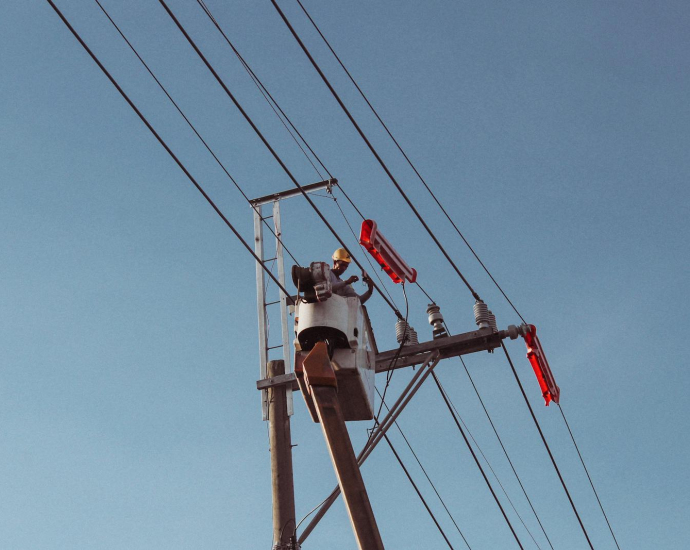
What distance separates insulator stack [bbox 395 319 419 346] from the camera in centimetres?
851

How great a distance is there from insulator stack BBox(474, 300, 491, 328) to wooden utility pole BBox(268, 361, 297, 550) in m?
1.99

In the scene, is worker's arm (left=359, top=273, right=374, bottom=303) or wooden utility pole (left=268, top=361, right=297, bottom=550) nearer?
wooden utility pole (left=268, top=361, right=297, bottom=550)

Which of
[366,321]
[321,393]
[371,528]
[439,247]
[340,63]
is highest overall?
[340,63]

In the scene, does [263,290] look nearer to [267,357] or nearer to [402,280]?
[267,357]

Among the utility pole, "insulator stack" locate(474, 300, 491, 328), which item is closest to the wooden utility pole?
the utility pole

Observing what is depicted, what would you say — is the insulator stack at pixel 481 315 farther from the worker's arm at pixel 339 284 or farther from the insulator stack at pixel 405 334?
the worker's arm at pixel 339 284

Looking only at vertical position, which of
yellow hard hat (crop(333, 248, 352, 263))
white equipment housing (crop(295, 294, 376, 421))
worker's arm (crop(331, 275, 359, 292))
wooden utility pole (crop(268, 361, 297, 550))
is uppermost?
yellow hard hat (crop(333, 248, 352, 263))

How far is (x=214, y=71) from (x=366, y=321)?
9.07 feet

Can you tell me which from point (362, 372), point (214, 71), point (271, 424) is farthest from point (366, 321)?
point (214, 71)

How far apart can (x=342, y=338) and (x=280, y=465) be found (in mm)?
1298

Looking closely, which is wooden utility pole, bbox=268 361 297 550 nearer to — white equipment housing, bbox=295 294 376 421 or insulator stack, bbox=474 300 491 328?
white equipment housing, bbox=295 294 376 421

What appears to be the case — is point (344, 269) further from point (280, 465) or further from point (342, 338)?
point (280, 465)

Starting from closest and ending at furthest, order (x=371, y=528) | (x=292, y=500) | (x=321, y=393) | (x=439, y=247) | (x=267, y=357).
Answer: (x=371, y=528) < (x=321, y=393) < (x=292, y=500) < (x=439, y=247) < (x=267, y=357)

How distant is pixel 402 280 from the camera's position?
27.6ft
